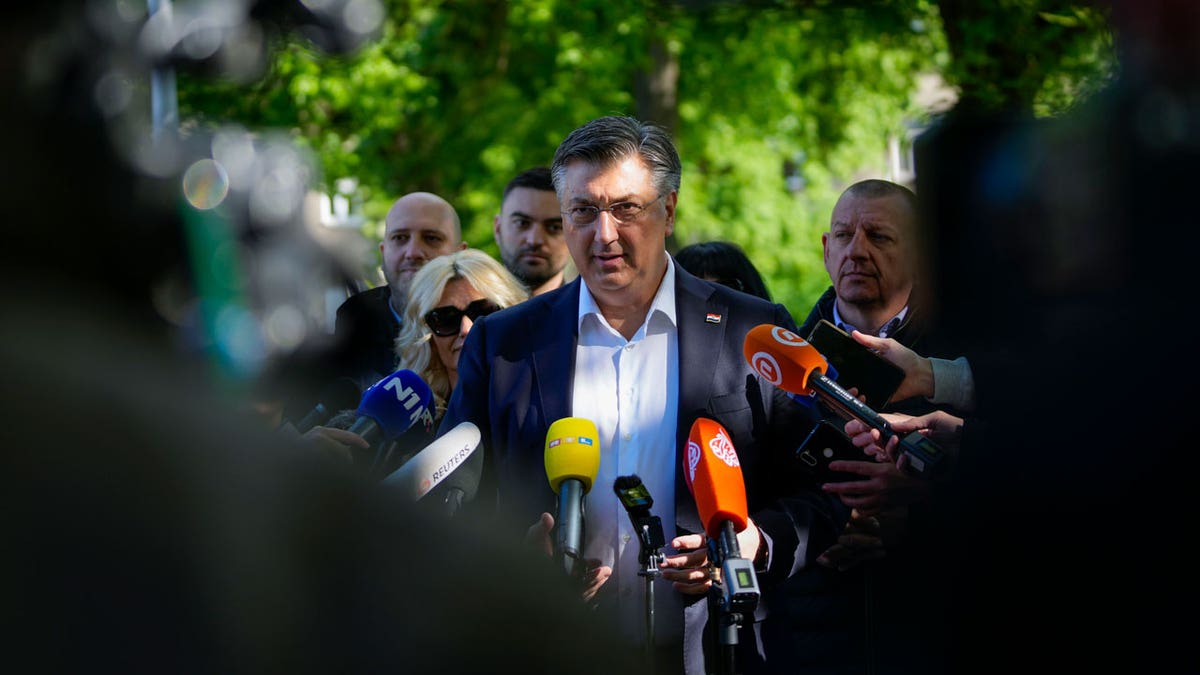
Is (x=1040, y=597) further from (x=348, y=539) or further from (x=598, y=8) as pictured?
(x=598, y=8)

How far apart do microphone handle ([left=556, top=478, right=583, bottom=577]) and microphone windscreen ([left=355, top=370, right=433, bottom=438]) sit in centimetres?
49

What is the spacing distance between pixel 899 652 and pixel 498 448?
1146 millimetres

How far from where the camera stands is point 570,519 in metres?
2.65

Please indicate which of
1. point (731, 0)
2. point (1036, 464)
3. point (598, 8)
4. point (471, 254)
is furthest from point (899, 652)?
point (598, 8)

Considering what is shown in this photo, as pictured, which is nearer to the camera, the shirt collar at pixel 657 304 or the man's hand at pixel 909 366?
the man's hand at pixel 909 366

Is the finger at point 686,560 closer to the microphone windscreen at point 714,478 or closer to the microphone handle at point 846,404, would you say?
the microphone windscreen at point 714,478

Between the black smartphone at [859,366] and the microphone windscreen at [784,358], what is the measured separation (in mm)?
54

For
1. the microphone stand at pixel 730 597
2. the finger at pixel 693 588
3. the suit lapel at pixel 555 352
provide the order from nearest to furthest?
the microphone stand at pixel 730 597 → the finger at pixel 693 588 → the suit lapel at pixel 555 352

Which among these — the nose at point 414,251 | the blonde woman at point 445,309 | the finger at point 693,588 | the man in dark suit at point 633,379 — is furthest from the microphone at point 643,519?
the nose at point 414,251

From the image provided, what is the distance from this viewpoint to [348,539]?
638 millimetres

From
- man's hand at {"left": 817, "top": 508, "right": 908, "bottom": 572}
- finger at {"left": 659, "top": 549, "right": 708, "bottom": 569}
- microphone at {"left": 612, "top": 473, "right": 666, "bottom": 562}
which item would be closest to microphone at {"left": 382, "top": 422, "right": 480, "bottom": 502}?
microphone at {"left": 612, "top": 473, "right": 666, "bottom": 562}

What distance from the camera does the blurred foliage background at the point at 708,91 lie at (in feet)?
23.4

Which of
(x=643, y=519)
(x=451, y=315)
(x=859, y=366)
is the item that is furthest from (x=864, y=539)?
(x=451, y=315)

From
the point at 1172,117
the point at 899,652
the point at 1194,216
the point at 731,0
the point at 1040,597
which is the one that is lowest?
the point at 899,652
